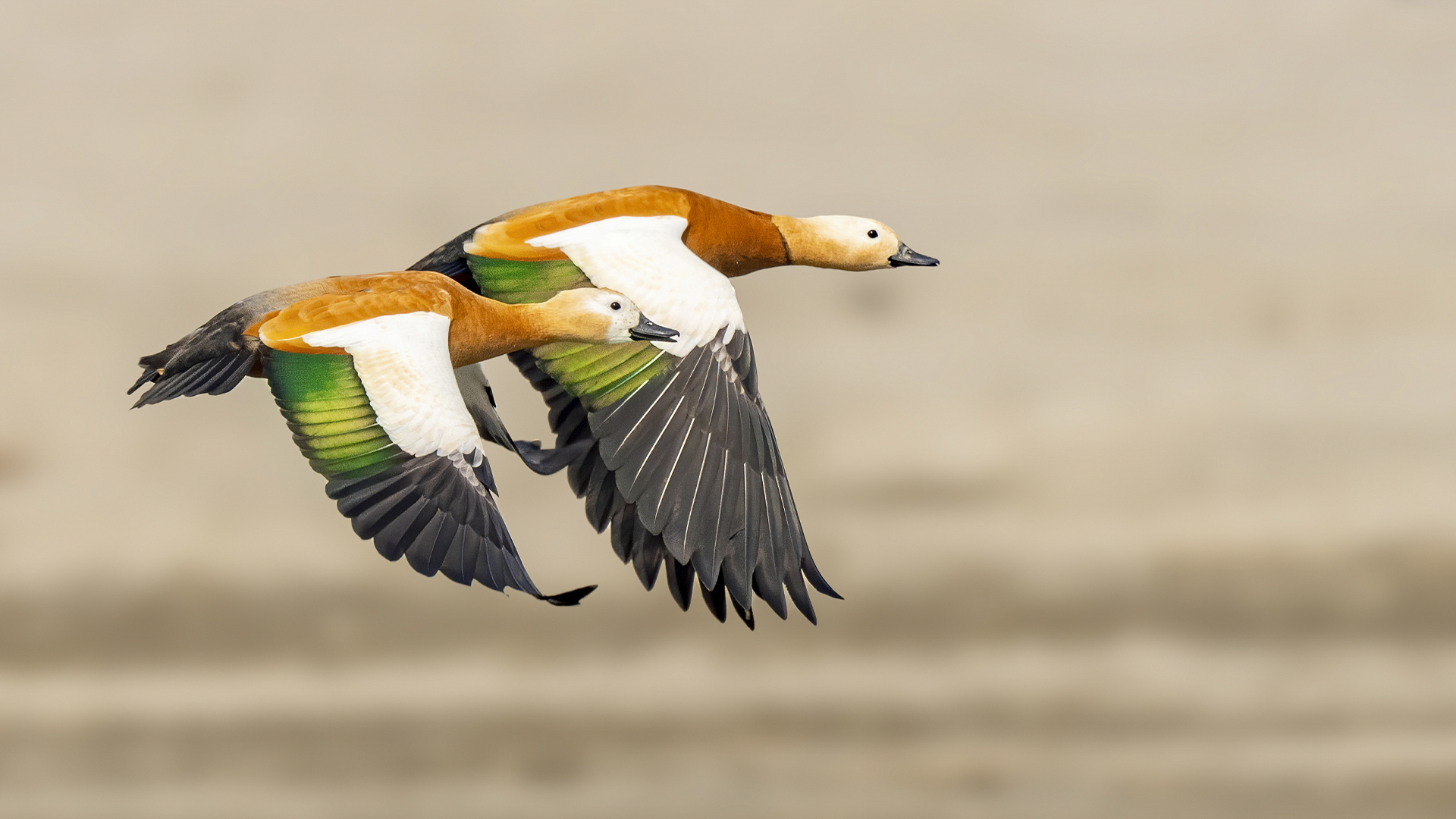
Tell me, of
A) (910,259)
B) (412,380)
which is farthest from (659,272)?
(910,259)

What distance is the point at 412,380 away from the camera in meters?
4.86

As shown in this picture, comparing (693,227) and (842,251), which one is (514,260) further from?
(842,251)

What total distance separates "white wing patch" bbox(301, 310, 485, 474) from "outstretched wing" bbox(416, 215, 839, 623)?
0.47m

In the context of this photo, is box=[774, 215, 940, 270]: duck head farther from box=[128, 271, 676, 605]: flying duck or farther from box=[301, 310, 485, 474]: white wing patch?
box=[301, 310, 485, 474]: white wing patch

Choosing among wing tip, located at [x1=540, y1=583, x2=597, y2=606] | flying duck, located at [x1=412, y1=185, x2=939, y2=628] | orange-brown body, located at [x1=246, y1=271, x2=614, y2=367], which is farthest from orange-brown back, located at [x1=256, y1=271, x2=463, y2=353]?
wing tip, located at [x1=540, y1=583, x2=597, y2=606]

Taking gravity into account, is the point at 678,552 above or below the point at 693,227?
below

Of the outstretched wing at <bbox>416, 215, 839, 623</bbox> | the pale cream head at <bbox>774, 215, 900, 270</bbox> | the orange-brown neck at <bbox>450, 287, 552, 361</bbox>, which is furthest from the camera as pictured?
the pale cream head at <bbox>774, 215, 900, 270</bbox>

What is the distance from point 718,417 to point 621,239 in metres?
0.69

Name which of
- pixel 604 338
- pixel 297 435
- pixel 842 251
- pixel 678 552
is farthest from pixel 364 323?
pixel 842 251

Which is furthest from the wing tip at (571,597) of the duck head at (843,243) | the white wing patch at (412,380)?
the duck head at (843,243)

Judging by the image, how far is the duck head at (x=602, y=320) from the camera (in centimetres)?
522

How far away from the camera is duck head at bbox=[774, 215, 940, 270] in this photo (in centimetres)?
614

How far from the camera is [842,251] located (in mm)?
6184

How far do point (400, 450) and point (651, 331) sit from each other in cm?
85
